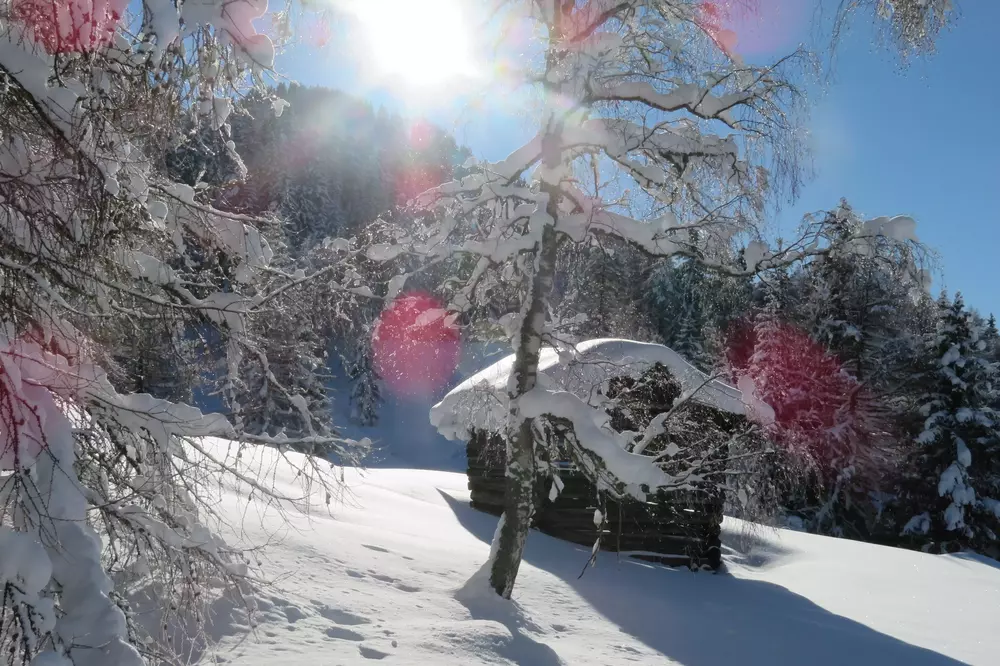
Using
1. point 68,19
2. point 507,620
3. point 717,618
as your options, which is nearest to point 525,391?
point 507,620

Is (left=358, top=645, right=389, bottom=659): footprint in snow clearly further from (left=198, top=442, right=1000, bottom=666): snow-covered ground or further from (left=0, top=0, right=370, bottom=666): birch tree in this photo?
(left=0, top=0, right=370, bottom=666): birch tree

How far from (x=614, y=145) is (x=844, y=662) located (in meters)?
6.47

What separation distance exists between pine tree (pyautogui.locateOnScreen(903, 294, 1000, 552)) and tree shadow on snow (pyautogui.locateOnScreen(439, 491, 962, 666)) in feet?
53.0

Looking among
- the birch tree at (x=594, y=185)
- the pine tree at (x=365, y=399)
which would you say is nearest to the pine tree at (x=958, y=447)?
the birch tree at (x=594, y=185)

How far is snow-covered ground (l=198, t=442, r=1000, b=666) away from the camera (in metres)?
5.48

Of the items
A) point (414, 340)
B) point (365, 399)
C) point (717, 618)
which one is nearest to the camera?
point (414, 340)

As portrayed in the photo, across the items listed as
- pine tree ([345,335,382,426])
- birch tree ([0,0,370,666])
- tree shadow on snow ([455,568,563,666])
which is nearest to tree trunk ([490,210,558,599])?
tree shadow on snow ([455,568,563,666])

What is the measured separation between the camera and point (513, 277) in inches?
325

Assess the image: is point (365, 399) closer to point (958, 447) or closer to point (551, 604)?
point (958, 447)

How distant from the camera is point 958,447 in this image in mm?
23266

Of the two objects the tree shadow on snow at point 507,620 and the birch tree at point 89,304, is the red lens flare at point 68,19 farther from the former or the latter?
the tree shadow on snow at point 507,620

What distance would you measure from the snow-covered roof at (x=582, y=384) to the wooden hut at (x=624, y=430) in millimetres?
14

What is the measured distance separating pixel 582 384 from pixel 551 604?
2721 millimetres

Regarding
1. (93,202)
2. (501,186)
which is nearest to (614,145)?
(501,186)
